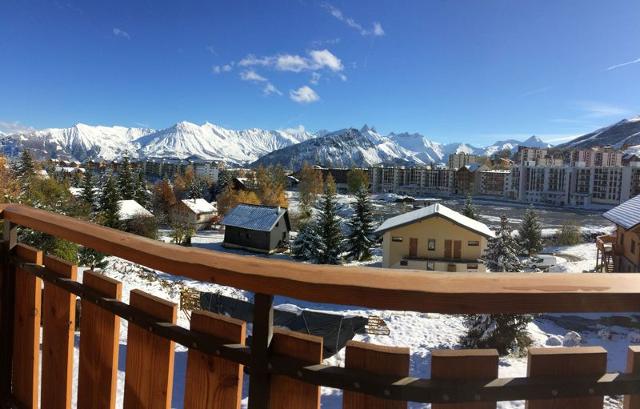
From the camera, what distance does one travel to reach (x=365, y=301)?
1.04 m

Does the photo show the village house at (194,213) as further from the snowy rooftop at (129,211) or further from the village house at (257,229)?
the village house at (257,229)

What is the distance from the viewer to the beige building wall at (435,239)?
68.4 ft

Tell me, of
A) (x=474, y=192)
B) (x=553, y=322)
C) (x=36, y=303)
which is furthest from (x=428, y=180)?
(x=36, y=303)

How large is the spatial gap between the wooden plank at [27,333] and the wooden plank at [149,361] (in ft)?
2.58

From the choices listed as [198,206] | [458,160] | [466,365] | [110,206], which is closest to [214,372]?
[466,365]

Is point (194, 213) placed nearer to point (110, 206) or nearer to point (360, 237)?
point (110, 206)

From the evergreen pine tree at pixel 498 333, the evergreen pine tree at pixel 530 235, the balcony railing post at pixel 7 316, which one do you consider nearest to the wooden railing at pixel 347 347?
the balcony railing post at pixel 7 316

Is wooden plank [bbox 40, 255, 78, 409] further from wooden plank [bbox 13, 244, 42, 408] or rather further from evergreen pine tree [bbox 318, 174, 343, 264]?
evergreen pine tree [bbox 318, 174, 343, 264]

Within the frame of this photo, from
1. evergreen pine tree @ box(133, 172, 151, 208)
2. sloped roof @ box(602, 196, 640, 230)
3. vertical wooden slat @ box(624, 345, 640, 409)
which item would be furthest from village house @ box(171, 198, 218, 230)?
vertical wooden slat @ box(624, 345, 640, 409)

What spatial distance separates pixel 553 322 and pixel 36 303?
1576 cm

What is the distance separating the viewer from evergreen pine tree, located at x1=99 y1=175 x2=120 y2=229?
25219 millimetres

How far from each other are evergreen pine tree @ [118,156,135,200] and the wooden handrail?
41.5m

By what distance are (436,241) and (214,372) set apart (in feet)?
68.6

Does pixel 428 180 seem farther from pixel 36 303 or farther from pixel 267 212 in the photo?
pixel 36 303
